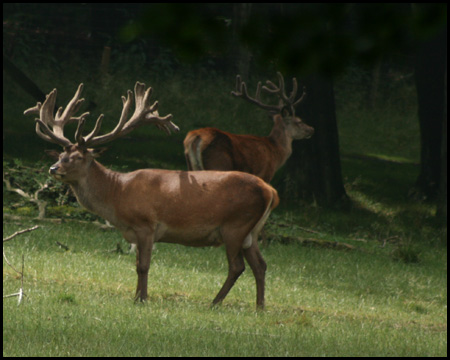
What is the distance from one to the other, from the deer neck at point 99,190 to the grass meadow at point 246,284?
0.80 meters

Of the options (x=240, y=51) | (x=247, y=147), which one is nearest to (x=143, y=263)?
(x=247, y=147)

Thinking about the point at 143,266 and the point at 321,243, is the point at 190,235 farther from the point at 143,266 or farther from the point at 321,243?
the point at 321,243

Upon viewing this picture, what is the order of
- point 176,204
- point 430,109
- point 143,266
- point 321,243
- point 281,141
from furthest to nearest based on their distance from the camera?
1. point 430,109
2. point 321,243
3. point 281,141
4. point 176,204
5. point 143,266

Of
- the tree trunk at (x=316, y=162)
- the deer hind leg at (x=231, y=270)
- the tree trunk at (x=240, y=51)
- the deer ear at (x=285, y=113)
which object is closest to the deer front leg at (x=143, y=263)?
the deer hind leg at (x=231, y=270)

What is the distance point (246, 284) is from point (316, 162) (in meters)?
7.35

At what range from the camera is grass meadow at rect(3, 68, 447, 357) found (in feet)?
23.3

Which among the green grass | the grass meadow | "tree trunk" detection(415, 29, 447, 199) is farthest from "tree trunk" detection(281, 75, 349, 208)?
the green grass

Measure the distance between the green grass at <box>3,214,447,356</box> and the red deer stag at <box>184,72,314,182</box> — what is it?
1.19 metres

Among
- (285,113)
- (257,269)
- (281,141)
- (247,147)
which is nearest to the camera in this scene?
(257,269)

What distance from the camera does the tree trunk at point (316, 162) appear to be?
1744 cm

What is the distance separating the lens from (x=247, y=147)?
1300cm

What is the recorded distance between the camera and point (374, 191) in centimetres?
1877

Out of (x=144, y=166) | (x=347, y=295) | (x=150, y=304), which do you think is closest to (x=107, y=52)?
(x=144, y=166)

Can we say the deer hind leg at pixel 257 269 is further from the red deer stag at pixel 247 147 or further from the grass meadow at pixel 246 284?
the red deer stag at pixel 247 147
